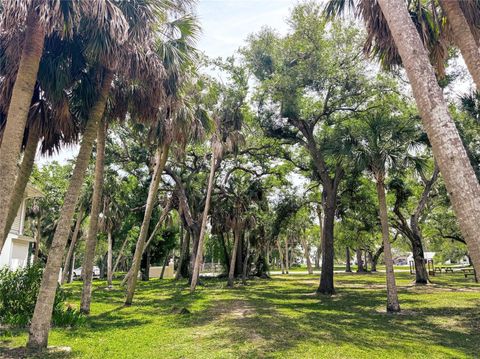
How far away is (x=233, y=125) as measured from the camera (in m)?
21.7

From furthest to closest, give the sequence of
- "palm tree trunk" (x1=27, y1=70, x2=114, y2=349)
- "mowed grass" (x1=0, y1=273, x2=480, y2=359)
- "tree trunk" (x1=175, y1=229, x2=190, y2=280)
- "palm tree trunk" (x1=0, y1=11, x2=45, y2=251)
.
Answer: "tree trunk" (x1=175, y1=229, x2=190, y2=280) < "mowed grass" (x1=0, y1=273, x2=480, y2=359) < "palm tree trunk" (x1=27, y1=70, x2=114, y2=349) < "palm tree trunk" (x1=0, y1=11, x2=45, y2=251)

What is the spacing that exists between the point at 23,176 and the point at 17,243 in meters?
14.2

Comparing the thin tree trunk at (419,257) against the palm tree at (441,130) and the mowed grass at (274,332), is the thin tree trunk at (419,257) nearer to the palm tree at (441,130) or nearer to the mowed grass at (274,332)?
the mowed grass at (274,332)

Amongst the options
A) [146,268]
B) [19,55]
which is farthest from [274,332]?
[146,268]

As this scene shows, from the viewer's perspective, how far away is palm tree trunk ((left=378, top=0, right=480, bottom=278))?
12.6 feet

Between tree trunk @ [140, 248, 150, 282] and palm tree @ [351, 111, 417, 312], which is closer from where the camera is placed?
palm tree @ [351, 111, 417, 312]

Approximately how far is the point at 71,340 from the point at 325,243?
1437 cm

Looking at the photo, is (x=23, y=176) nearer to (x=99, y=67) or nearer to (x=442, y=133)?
(x=99, y=67)

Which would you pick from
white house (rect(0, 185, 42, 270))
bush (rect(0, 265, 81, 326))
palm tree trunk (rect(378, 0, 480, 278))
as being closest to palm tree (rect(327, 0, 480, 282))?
palm tree trunk (rect(378, 0, 480, 278))

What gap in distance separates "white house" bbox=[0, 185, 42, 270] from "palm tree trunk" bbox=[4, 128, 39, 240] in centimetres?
1034

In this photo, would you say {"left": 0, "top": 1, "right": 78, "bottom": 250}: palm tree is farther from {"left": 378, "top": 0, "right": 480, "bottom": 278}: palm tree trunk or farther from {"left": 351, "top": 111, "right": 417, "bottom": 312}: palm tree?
{"left": 351, "top": 111, "right": 417, "bottom": 312}: palm tree

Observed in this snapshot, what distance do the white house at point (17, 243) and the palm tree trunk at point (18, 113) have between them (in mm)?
13131

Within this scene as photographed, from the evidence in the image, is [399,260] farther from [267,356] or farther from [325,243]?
[267,356]

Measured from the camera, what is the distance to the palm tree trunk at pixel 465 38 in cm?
618
